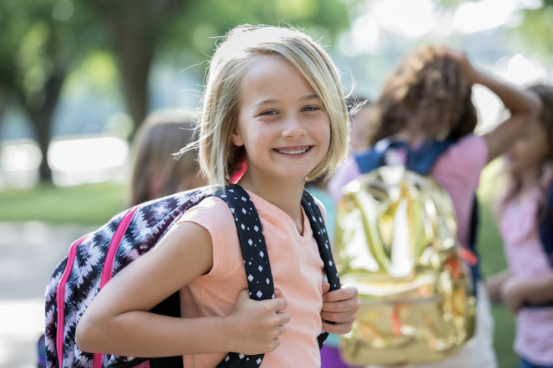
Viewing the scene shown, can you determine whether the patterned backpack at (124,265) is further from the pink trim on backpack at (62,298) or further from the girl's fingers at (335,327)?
the girl's fingers at (335,327)

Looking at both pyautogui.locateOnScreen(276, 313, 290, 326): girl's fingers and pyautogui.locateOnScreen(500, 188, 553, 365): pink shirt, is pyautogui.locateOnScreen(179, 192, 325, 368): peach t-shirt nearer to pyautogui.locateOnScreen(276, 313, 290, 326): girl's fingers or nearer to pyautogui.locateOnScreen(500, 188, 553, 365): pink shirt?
pyautogui.locateOnScreen(276, 313, 290, 326): girl's fingers

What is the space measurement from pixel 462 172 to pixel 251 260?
170 cm

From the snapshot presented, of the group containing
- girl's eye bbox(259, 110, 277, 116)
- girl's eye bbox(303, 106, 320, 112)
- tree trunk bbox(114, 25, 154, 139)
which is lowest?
girl's eye bbox(259, 110, 277, 116)

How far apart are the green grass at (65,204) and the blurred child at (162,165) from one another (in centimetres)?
794

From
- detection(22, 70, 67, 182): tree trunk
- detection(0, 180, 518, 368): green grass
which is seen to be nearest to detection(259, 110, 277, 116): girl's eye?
detection(0, 180, 518, 368): green grass

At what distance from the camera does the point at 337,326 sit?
1758 millimetres

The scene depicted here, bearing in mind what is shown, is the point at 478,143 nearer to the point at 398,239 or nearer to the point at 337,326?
the point at 398,239

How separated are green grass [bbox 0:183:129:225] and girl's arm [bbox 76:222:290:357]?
9.75 m

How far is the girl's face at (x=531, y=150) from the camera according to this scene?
3.70 m

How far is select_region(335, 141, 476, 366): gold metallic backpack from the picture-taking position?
8.77 feet

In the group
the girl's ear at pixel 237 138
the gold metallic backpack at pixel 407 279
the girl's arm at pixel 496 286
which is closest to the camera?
the girl's ear at pixel 237 138

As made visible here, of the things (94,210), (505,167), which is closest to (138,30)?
(94,210)

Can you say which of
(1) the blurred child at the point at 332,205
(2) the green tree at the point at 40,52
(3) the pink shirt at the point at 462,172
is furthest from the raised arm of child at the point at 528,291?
(2) the green tree at the point at 40,52

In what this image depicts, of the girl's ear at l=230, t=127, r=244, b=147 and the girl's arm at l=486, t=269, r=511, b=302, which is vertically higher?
the girl's ear at l=230, t=127, r=244, b=147
